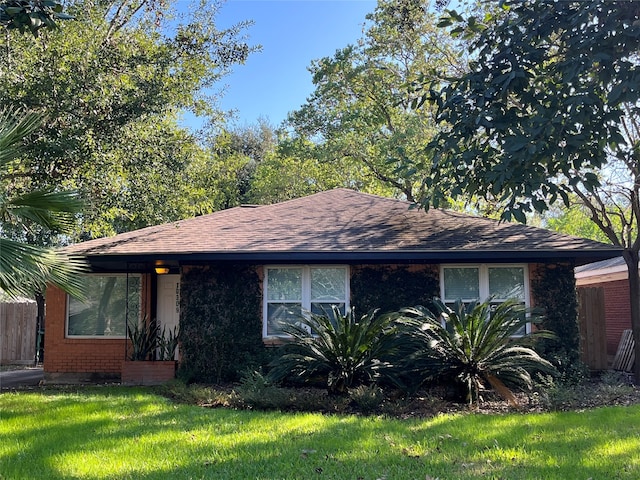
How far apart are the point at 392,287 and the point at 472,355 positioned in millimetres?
2753

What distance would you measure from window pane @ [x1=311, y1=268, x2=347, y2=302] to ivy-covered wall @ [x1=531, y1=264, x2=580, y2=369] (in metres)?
3.81

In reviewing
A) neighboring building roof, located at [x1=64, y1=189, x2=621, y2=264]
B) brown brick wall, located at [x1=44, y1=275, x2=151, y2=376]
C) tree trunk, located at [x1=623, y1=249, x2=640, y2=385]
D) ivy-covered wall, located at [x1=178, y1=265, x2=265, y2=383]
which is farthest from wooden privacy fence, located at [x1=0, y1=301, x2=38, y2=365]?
tree trunk, located at [x1=623, y1=249, x2=640, y2=385]

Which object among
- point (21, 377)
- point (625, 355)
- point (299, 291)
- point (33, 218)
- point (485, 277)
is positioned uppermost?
point (33, 218)

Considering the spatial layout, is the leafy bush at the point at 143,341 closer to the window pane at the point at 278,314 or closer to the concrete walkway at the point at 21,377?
the concrete walkway at the point at 21,377

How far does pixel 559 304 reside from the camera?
10.8 m

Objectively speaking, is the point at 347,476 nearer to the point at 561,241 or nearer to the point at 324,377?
the point at 324,377

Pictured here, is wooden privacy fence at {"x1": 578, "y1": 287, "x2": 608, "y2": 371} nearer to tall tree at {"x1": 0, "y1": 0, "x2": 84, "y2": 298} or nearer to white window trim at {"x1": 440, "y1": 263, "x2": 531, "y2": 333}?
white window trim at {"x1": 440, "y1": 263, "x2": 531, "y2": 333}

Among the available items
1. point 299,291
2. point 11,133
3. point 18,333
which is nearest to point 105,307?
point 299,291

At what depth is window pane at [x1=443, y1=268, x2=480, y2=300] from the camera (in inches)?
433

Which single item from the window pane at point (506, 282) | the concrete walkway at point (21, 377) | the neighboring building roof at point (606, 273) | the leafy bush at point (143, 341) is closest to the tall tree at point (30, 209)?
the leafy bush at point (143, 341)

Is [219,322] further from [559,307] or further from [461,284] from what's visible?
[559,307]

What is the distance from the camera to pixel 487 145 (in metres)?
6.11

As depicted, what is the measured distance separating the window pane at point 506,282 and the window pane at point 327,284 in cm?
299

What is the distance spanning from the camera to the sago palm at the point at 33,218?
615cm
